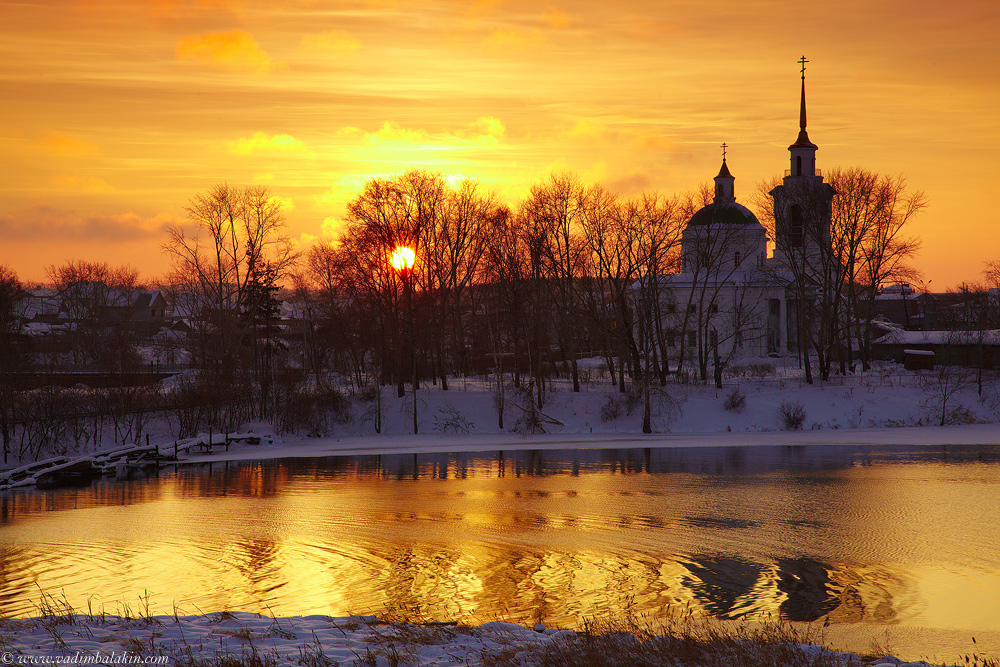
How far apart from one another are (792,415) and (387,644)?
42474 millimetres

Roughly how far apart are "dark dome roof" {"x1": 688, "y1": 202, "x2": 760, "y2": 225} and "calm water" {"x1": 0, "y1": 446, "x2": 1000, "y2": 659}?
39.2 meters

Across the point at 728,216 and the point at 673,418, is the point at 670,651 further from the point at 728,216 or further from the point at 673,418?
the point at 728,216

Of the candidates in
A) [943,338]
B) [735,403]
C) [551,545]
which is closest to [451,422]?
[735,403]

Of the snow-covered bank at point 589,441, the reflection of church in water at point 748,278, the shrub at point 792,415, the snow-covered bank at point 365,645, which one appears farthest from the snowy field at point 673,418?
the snow-covered bank at point 365,645

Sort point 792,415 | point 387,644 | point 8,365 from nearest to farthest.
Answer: point 387,644 → point 8,365 → point 792,415

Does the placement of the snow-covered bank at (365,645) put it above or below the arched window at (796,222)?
below

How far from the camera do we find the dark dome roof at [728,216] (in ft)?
232

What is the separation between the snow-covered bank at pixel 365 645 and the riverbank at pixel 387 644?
0.01 metres

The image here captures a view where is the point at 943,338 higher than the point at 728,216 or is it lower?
lower

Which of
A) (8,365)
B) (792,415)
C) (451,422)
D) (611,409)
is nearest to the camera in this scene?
(8,365)

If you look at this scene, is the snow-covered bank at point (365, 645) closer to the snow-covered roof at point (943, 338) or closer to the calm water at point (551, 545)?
the calm water at point (551, 545)

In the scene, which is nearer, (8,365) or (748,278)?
(8,365)

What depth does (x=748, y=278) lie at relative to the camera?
70.3 metres

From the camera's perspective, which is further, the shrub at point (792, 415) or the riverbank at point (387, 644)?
the shrub at point (792, 415)
